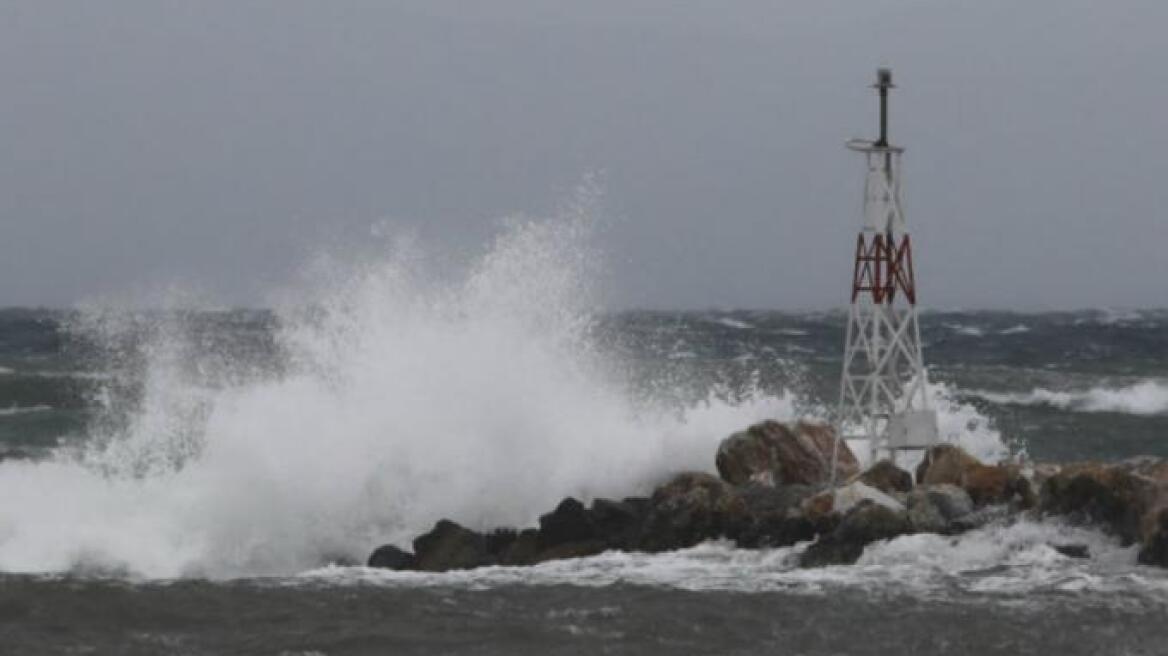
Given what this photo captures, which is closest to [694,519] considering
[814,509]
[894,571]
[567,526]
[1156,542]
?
[814,509]

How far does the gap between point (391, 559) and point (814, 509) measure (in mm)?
4701

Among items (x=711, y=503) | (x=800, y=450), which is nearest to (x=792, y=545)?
(x=711, y=503)

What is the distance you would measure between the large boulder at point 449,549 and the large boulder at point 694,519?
5.99 feet

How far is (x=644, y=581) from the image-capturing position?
1723 cm

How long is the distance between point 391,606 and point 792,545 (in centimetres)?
466

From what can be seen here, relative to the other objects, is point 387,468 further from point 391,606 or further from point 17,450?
point 17,450

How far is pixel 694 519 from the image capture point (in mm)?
19344

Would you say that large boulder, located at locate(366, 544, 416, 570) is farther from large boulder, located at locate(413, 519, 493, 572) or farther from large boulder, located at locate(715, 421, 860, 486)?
large boulder, located at locate(715, 421, 860, 486)

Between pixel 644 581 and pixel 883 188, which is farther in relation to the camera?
pixel 883 188

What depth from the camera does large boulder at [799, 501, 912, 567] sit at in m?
18.0

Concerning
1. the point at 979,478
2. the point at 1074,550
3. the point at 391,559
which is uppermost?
the point at 979,478

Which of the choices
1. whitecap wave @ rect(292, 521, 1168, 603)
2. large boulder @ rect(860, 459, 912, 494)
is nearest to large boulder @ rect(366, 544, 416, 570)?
whitecap wave @ rect(292, 521, 1168, 603)

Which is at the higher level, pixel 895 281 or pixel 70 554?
pixel 895 281

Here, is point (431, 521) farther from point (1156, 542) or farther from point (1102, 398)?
point (1102, 398)
